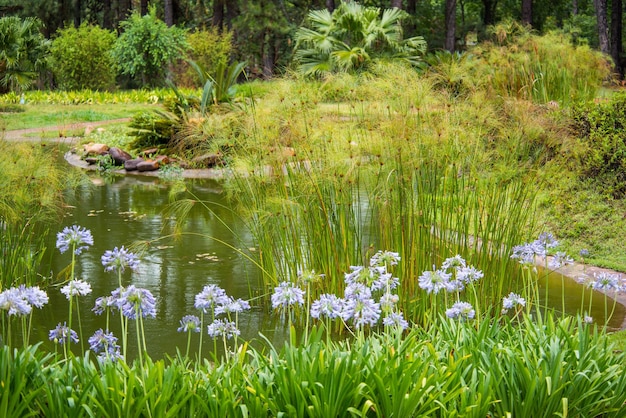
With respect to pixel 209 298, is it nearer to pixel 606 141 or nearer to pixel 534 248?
pixel 534 248

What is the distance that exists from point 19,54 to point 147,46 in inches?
185

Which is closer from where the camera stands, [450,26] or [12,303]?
[12,303]

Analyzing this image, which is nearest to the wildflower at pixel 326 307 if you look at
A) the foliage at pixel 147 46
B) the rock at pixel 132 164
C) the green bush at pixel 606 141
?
the green bush at pixel 606 141

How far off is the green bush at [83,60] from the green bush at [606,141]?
18616 mm

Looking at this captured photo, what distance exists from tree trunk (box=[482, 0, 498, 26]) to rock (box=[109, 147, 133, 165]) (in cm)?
2582

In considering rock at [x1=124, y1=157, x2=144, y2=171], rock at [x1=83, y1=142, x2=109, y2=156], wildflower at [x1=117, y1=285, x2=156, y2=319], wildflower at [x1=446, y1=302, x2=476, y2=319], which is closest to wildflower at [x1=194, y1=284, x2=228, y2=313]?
wildflower at [x1=117, y1=285, x2=156, y2=319]

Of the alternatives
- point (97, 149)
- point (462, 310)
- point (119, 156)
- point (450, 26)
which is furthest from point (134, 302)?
point (450, 26)

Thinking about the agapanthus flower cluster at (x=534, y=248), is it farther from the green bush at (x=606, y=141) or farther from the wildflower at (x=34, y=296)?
the green bush at (x=606, y=141)

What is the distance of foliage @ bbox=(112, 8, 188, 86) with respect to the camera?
80.1 ft

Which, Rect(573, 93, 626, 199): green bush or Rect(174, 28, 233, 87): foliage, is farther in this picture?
Rect(174, 28, 233, 87): foliage

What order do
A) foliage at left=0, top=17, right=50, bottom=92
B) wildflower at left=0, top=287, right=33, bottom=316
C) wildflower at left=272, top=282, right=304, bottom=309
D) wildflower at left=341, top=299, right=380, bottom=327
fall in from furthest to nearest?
foliage at left=0, top=17, right=50, bottom=92 < wildflower at left=272, top=282, right=304, bottom=309 < wildflower at left=341, top=299, right=380, bottom=327 < wildflower at left=0, top=287, right=33, bottom=316

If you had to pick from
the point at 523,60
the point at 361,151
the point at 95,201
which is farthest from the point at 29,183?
the point at 523,60

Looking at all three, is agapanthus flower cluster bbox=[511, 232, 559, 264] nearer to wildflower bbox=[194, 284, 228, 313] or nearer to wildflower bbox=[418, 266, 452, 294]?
wildflower bbox=[418, 266, 452, 294]

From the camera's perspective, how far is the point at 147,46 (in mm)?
24531
